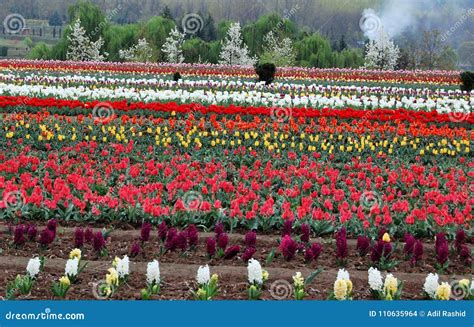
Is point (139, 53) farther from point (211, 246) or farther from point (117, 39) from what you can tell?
point (211, 246)

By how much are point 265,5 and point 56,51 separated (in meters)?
116

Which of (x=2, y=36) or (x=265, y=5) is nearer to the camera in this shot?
(x=2, y=36)

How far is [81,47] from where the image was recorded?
134 ft

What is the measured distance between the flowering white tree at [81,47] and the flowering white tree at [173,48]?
3478mm

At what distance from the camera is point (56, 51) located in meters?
42.2

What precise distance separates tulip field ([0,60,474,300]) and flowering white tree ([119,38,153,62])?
2444 centimetres

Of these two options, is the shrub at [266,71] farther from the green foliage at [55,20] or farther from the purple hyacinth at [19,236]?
the green foliage at [55,20]

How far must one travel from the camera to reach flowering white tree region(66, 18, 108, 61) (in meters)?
39.9

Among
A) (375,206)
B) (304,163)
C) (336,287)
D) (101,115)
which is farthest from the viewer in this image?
(101,115)

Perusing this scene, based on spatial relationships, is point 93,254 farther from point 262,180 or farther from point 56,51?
point 56,51

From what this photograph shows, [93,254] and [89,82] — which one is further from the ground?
[89,82]

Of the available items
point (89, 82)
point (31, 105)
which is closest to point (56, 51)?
point (89, 82)

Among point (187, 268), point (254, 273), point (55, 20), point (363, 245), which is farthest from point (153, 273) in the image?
point (55, 20)

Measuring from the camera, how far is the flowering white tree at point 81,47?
39.9 meters
